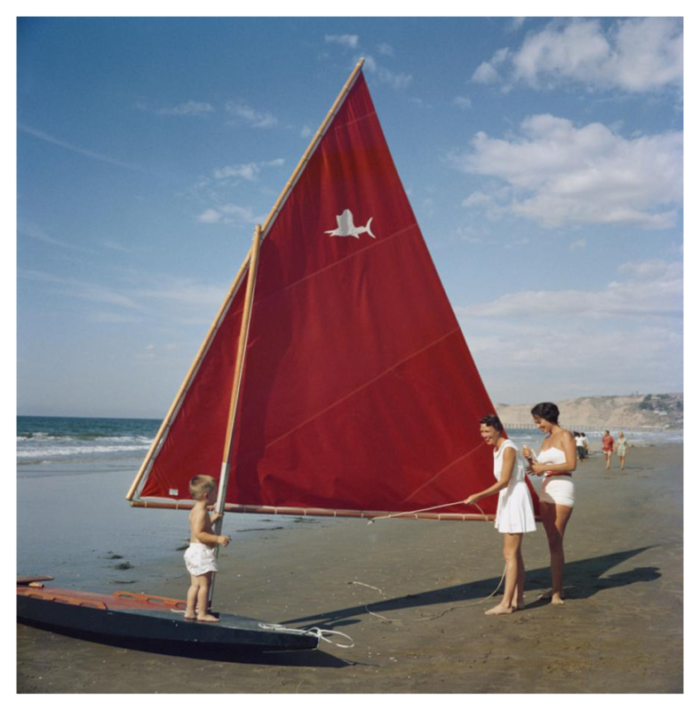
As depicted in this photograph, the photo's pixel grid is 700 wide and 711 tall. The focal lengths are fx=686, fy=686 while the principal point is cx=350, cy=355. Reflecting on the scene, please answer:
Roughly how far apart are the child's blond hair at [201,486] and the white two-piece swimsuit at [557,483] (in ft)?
11.7

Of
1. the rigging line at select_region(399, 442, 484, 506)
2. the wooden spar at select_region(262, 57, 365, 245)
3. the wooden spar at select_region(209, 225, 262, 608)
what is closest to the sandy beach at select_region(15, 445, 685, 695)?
the wooden spar at select_region(209, 225, 262, 608)

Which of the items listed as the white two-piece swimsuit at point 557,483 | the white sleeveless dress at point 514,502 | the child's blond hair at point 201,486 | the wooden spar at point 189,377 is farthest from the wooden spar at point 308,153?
the white two-piece swimsuit at point 557,483

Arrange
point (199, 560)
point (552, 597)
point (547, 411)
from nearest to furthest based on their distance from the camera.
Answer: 1. point (199, 560)
2. point (547, 411)
3. point (552, 597)

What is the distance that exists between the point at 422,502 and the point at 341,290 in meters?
2.30

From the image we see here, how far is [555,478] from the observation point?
7.49 m

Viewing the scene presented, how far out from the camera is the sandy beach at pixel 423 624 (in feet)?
17.0

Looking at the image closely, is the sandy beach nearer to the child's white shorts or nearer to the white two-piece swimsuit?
the child's white shorts

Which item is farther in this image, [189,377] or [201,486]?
[189,377]

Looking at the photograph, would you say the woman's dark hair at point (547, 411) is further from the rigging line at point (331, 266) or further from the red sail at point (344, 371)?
the rigging line at point (331, 266)

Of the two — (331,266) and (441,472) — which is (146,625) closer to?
(441,472)

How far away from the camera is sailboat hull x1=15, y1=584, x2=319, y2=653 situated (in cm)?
554

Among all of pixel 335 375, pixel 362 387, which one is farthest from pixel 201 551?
pixel 362 387

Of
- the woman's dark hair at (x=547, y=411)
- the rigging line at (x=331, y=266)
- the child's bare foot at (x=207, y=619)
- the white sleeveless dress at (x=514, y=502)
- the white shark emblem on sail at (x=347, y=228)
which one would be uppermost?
the white shark emblem on sail at (x=347, y=228)

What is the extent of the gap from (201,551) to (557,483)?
3.89 meters
